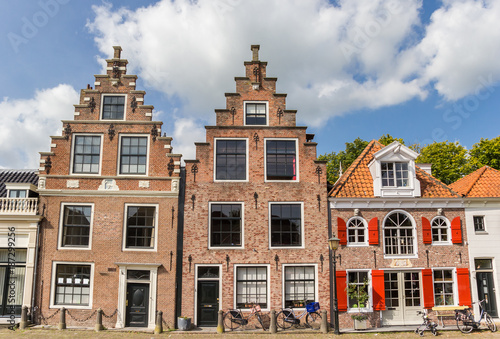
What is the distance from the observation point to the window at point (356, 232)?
685 inches

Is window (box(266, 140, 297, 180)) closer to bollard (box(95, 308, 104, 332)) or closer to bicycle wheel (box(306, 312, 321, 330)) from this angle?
bicycle wheel (box(306, 312, 321, 330))

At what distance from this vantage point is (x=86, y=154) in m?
17.8

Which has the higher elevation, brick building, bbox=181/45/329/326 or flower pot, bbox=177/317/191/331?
brick building, bbox=181/45/329/326

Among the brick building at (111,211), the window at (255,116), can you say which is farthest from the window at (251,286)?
the window at (255,116)

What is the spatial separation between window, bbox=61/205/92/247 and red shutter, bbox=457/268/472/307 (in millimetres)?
17183

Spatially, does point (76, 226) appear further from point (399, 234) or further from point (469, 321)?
point (469, 321)

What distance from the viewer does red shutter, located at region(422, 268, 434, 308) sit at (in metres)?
16.9

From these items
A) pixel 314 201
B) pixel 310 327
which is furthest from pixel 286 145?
pixel 310 327

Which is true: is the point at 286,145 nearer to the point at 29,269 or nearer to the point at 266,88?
the point at 266,88

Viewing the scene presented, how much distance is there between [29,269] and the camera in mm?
16656

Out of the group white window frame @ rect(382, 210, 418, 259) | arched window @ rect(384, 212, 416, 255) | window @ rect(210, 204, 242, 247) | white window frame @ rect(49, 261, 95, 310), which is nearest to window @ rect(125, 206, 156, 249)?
white window frame @ rect(49, 261, 95, 310)

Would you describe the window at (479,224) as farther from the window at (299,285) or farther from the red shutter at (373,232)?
the window at (299,285)

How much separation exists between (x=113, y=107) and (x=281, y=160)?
863cm

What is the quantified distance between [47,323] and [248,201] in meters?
10.4
